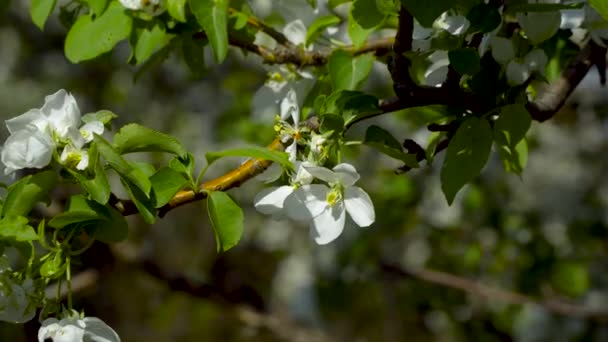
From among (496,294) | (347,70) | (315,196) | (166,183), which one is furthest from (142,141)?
(496,294)

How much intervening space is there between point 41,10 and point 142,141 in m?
0.22

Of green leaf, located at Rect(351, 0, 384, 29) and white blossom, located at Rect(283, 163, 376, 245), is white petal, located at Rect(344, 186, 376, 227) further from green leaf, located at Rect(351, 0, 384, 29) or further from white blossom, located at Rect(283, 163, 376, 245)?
Answer: green leaf, located at Rect(351, 0, 384, 29)

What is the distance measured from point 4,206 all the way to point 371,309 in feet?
8.80

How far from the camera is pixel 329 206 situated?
0.76 metres

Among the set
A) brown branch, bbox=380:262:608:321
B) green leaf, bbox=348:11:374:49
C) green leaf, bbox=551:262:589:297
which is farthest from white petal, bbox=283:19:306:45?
green leaf, bbox=551:262:589:297

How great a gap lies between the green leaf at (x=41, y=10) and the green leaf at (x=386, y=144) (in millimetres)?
316

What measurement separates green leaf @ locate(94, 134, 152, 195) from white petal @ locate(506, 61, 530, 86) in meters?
0.31

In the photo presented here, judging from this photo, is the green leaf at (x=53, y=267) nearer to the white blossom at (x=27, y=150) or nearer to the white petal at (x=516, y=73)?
the white blossom at (x=27, y=150)

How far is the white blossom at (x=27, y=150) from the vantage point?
0.70 metres

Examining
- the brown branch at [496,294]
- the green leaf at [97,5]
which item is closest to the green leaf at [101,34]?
the green leaf at [97,5]

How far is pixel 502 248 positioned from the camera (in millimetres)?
2473

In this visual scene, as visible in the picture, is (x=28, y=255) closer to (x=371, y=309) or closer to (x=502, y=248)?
(x=502, y=248)

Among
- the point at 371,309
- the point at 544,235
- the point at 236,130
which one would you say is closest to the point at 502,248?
the point at 544,235

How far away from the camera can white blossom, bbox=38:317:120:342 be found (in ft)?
2.38
